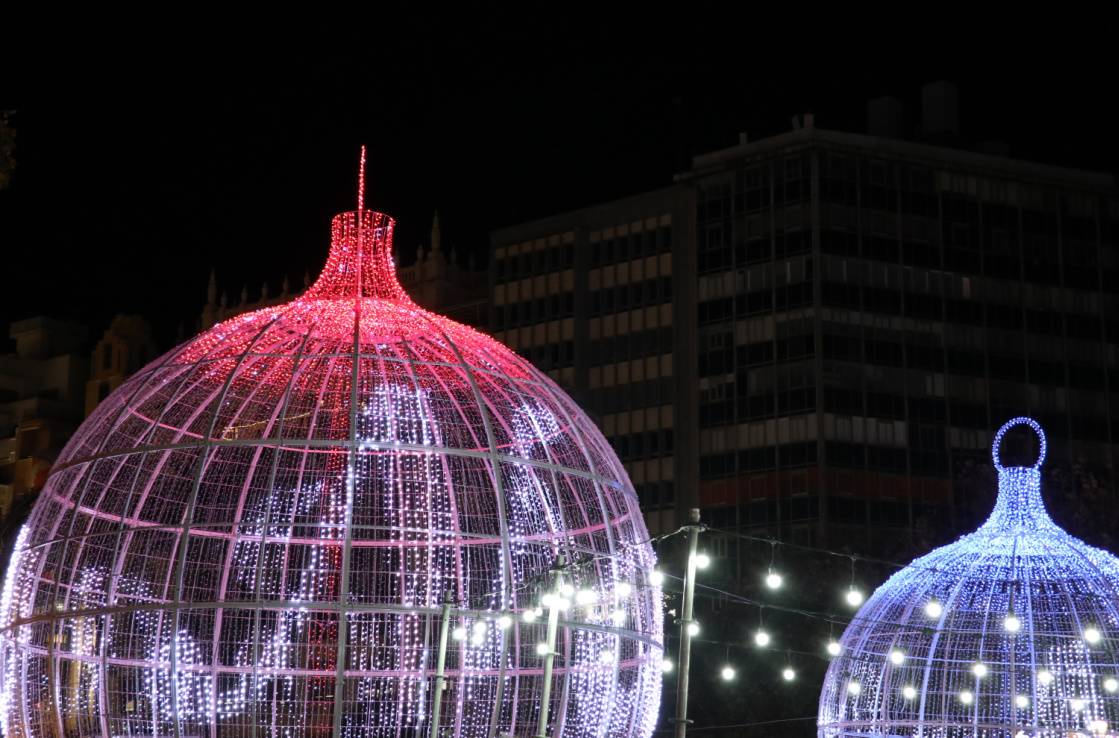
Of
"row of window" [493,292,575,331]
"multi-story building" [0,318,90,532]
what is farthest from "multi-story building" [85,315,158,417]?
"row of window" [493,292,575,331]

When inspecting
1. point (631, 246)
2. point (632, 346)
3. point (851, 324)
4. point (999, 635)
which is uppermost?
point (631, 246)

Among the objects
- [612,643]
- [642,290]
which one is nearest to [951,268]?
[642,290]

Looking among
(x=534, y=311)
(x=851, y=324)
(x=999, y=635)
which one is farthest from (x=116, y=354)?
(x=999, y=635)

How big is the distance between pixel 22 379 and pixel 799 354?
44.4 metres

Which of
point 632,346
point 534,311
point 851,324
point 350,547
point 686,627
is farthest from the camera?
point 534,311

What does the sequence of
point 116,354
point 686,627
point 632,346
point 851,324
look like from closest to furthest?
point 686,627
point 851,324
point 632,346
point 116,354

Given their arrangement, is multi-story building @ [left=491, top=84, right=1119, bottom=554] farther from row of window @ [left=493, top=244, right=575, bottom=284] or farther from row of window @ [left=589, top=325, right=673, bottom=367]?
row of window @ [left=493, top=244, right=575, bottom=284]

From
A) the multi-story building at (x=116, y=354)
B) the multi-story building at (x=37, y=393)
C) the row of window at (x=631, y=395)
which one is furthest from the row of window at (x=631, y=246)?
the multi-story building at (x=37, y=393)

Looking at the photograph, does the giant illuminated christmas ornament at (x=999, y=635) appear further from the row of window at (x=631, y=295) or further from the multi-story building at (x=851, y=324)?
the row of window at (x=631, y=295)

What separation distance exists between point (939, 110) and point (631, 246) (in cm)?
1554

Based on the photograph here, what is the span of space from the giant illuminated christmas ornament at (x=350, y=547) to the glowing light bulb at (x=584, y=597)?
0.09 feet

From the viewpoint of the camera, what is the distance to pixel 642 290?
88.4 meters

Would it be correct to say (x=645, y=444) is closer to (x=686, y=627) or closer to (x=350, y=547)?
(x=686, y=627)

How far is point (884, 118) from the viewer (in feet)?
282
